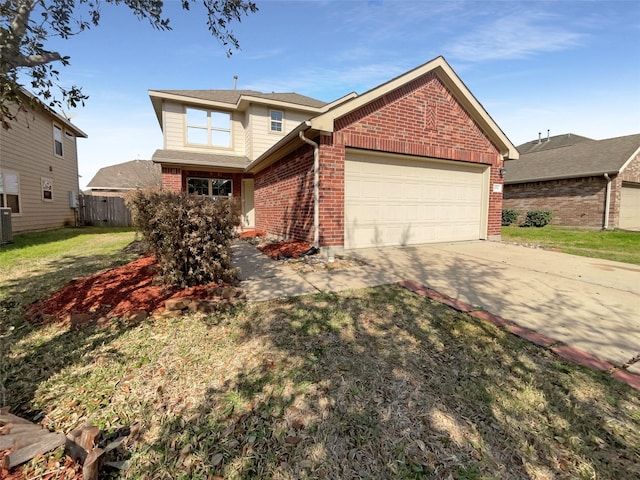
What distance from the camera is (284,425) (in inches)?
77.1

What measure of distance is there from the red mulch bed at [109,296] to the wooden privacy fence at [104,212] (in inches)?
631

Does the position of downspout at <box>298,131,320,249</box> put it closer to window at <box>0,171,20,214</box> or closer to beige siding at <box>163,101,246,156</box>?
beige siding at <box>163,101,246,156</box>

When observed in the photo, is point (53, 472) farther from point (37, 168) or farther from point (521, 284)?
point (37, 168)

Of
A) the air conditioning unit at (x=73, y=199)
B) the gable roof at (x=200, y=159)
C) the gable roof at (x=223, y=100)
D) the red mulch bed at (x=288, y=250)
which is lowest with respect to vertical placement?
the red mulch bed at (x=288, y=250)

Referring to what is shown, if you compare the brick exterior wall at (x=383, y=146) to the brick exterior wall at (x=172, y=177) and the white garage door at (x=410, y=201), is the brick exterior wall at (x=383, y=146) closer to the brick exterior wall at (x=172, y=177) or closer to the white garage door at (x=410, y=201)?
the white garage door at (x=410, y=201)

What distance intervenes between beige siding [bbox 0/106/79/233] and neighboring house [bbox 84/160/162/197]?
38.1 feet

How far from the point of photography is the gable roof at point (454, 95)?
21.9 feet

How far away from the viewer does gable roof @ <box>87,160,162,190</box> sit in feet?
95.3

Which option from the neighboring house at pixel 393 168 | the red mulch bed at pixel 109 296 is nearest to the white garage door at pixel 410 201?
the neighboring house at pixel 393 168

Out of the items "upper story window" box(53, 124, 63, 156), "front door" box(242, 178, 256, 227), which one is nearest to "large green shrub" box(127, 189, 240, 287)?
"front door" box(242, 178, 256, 227)

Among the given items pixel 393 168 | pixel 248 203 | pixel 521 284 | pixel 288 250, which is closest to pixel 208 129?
pixel 248 203

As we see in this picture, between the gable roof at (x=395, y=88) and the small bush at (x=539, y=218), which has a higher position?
the gable roof at (x=395, y=88)

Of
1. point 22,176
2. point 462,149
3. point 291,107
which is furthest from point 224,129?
point 462,149

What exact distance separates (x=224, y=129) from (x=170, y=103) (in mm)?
2365
